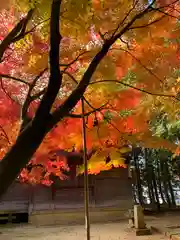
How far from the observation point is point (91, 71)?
2.28m

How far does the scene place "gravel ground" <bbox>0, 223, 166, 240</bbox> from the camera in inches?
385

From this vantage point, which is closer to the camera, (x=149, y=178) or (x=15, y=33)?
(x=15, y=33)

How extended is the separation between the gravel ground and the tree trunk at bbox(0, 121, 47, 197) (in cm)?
797

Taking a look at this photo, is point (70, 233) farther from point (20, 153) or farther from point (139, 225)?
point (20, 153)

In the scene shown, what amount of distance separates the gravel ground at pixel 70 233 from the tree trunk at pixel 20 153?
7.97m

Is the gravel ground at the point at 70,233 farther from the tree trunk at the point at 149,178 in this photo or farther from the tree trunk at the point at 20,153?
the tree trunk at the point at 149,178

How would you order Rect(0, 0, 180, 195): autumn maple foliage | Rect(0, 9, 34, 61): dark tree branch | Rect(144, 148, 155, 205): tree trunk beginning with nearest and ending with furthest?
Rect(0, 0, 180, 195): autumn maple foliage → Rect(0, 9, 34, 61): dark tree branch → Rect(144, 148, 155, 205): tree trunk

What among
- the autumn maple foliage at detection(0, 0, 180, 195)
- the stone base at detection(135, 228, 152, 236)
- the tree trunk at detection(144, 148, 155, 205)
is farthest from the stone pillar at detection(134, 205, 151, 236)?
the tree trunk at detection(144, 148, 155, 205)

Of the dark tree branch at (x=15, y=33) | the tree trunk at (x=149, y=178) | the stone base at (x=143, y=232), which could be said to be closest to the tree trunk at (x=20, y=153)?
the dark tree branch at (x=15, y=33)

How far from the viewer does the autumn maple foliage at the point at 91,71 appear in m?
2.10

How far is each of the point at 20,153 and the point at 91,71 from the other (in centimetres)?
81

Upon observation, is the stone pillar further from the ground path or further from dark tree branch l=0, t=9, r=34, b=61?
dark tree branch l=0, t=9, r=34, b=61

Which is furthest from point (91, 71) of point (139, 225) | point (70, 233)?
point (70, 233)

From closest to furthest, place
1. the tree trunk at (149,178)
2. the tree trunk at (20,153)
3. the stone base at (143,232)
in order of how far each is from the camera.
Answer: the tree trunk at (20,153) < the stone base at (143,232) < the tree trunk at (149,178)
